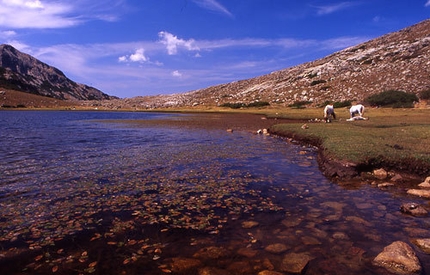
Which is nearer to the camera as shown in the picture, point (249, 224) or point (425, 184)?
point (249, 224)

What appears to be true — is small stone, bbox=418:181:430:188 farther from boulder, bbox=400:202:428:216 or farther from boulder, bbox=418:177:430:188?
boulder, bbox=400:202:428:216

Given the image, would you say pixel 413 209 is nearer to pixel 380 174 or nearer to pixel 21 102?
pixel 380 174

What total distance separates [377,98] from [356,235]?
56887 mm

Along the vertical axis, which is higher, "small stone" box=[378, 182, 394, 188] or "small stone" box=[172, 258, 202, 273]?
"small stone" box=[378, 182, 394, 188]

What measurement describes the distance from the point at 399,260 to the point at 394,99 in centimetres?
5674

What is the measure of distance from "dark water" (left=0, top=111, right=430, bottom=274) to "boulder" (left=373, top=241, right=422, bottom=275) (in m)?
0.23

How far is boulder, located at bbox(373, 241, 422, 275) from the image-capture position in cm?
632

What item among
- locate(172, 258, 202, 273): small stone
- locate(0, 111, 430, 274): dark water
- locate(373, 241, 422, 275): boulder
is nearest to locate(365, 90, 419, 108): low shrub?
locate(0, 111, 430, 274): dark water

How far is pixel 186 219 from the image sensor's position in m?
8.95

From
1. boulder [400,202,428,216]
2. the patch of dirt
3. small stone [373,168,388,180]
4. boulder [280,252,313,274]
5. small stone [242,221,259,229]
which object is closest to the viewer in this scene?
boulder [280,252,313,274]

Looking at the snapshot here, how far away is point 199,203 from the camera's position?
10320 mm

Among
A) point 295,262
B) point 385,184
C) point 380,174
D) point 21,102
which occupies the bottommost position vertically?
point 295,262

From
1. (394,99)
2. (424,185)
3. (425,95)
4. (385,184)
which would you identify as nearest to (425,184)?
(424,185)

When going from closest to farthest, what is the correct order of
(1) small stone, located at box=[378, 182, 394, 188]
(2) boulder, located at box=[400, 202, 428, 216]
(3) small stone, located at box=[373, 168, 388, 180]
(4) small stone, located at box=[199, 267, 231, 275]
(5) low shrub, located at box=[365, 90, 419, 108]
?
(4) small stone, located at box=[199, 267, 231, 275], (2) boulder, located at box=[400, 202, 428, 216], (1) small stone, located at box=[378, 182, 394, 188], (3) small stone, located at box=[373, 168, 388, 180], (5) low shrub, located at box=[365, 90, 419, 108]
